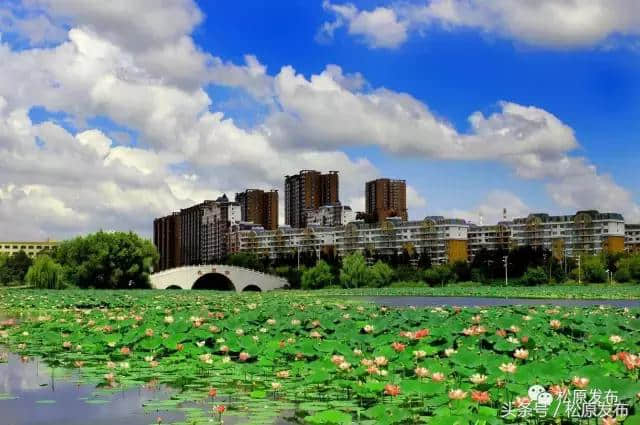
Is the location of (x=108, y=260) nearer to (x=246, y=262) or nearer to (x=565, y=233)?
(x=246, y=262)

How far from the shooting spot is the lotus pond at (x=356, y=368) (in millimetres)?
4688

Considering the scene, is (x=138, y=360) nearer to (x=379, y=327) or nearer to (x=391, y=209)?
(x=379, y=327)

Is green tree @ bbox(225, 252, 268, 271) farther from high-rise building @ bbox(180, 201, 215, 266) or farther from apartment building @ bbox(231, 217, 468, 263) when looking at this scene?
high-rise building @ bbox(180, 201, 215, 266)

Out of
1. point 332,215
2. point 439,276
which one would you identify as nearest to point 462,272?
point 439,276

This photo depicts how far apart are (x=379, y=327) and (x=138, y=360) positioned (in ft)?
9.36

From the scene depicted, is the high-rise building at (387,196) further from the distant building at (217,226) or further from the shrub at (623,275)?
the shrub at (623,275)

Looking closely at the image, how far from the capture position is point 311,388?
6.24 meters

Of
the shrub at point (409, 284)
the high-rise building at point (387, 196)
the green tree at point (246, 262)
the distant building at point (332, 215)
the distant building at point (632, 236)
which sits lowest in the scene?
the shrub at point (409, 284)

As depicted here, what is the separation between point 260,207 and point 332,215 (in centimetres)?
1721

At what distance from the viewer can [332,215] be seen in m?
102

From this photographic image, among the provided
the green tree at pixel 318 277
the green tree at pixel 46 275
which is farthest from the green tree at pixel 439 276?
the green tree at pixel 46 275

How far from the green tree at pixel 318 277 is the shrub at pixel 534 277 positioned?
1663 cm

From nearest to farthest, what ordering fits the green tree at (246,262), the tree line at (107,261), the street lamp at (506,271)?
the tree line at (107,261) < the street lamp at (506,271) < the green tree at (246,262)

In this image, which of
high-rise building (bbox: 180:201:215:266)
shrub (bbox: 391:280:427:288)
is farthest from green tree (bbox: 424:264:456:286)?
Result: high-rise building (bbox: 180:201:215:266)
